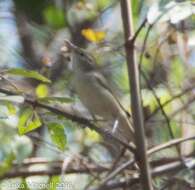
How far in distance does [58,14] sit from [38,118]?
2.15m

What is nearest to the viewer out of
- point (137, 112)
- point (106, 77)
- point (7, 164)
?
point (137, 112)

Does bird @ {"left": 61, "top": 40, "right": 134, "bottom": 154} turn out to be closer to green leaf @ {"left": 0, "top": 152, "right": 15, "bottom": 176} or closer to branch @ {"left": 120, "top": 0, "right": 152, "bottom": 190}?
green leaf @ {"left": 0, "top": 152, "right": 15, "bottom": 176}

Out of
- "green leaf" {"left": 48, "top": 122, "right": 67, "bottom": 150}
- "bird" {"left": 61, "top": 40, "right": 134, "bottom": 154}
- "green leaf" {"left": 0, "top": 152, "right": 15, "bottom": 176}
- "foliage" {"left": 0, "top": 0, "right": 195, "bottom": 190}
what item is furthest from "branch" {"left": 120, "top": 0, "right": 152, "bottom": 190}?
"bird" {"left": 61, "top": 40, "right": 134, "bottom": 154}

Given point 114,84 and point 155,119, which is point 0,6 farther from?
point 155,119

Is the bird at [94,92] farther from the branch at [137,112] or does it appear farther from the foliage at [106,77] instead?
the branch at [137,112]

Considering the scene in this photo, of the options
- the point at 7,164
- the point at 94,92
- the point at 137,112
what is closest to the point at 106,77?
the point at 94,92

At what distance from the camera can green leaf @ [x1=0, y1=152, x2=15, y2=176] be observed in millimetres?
2254

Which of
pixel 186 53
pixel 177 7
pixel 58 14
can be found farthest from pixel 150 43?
pixel 177 7

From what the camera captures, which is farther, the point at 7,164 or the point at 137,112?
the point at 7,164

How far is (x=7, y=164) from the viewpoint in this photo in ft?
7.55

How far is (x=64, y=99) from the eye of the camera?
1455mm

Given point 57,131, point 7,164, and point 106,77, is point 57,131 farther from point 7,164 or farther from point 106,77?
point 106,77

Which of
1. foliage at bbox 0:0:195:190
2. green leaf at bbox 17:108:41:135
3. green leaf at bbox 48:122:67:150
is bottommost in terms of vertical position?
green leaf at bbox 48:122:67:150

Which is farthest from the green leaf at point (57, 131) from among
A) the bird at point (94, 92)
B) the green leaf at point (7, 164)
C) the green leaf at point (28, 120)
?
the bird at point (94, 92)
